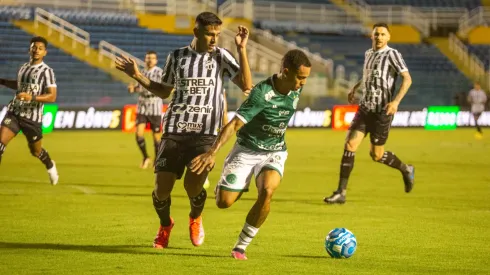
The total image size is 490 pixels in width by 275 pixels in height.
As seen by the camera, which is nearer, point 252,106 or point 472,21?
point 252,106

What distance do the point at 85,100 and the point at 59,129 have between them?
3313mm

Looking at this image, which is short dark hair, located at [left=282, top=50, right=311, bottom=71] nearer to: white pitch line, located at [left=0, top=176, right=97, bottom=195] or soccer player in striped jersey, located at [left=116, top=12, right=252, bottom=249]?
soccer player in striped jersey, located at [left=116, top=12, right=252, bottom=249]

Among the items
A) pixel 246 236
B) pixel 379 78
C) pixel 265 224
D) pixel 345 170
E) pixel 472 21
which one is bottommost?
pixel 472 21

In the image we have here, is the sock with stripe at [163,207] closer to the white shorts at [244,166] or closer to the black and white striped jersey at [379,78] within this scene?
the white shorts at [244,166]

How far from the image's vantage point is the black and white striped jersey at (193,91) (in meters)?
9.34

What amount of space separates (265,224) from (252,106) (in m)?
3.13

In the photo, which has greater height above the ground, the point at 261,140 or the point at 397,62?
the point at 261,140

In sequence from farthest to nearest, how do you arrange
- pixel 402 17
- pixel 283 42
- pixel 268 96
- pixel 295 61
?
1. pixel 402 17
2. pixel 283 42
3. pixel 268 96
4. pixel 295 61

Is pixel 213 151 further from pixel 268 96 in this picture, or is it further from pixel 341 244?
pixel 341 244

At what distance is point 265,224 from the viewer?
1147 cm

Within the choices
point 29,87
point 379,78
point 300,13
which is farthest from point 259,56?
point 379,78

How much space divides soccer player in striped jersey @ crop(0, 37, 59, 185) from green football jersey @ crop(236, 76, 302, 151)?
19.0 ft

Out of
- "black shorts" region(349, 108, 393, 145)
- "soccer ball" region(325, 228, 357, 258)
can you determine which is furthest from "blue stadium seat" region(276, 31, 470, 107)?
"soccer ball" region(325, 228, 357, 258)

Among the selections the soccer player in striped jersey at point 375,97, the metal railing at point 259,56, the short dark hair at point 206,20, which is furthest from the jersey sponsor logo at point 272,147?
the metal railing at point 259,56
